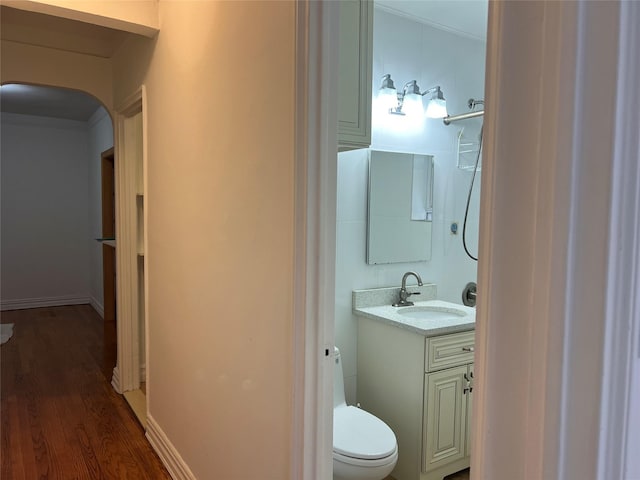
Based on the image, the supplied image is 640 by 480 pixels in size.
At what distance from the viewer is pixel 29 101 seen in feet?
17.3

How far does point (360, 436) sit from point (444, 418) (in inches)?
19.5

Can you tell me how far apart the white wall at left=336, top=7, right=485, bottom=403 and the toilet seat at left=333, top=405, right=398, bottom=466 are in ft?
1.55

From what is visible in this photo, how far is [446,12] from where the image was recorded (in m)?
2.75

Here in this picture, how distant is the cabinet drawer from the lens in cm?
227

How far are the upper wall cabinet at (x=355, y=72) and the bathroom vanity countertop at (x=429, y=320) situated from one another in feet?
3.10

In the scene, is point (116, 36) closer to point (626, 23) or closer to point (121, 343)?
point (121, 343)

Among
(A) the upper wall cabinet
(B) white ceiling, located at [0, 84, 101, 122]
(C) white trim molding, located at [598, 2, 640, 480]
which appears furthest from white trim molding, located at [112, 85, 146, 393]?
(C) white trim molding, located at [598, 2, 640, 480]

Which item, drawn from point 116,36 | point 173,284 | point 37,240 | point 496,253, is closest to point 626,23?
point 496,253

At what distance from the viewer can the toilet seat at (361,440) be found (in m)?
1.95

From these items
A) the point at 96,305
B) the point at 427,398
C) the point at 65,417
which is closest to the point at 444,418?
the point at 427,398

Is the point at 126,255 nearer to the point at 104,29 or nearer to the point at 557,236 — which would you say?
the point at 104,29

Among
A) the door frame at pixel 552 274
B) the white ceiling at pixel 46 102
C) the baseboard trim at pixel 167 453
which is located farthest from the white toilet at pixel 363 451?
the white ceiling at pixel 46 102

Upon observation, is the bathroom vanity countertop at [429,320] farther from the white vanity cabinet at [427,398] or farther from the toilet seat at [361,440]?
the toilet seat at [361,440]

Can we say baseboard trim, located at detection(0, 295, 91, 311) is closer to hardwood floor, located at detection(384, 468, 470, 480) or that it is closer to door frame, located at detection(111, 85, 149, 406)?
door frame, located at detection(111, 85, 149, 406)
